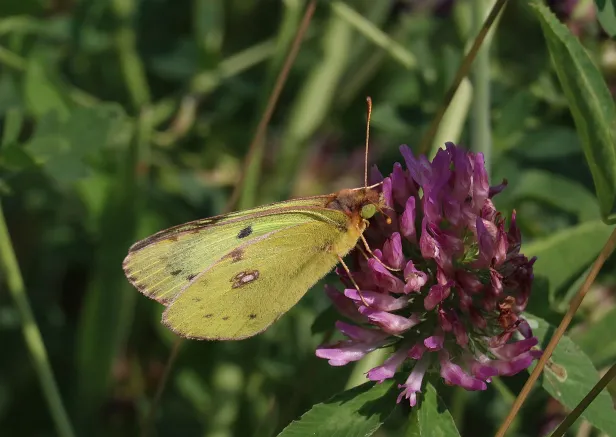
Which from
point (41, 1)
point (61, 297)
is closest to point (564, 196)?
point (41, 1)

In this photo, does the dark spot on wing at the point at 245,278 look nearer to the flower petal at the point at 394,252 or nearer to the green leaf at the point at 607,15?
the flower petal at the point at 394,252

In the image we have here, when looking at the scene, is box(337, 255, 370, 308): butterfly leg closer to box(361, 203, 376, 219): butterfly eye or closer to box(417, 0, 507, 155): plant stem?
box(361, 203, 376, 219): butterfly eye

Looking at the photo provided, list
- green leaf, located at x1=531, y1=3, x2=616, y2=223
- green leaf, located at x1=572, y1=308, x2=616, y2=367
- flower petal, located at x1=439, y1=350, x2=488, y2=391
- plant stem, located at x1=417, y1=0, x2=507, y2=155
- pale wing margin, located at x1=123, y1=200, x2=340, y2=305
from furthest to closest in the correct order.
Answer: green leaf, located at x1=572, y1=308, x2=616, y2=367 < pale wing margin, located at x1=123, y1=200, x2=340, y2=305 < plant stem, located at x1=417, y1=0, x2=507, y2=155 < flower petal, located at x1=439, y1=350, x2=488, y2=391 < green leaf, located at x1=531, y1=3, x2=616, y2=223

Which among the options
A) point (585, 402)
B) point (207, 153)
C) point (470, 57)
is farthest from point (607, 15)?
point (207, 153)

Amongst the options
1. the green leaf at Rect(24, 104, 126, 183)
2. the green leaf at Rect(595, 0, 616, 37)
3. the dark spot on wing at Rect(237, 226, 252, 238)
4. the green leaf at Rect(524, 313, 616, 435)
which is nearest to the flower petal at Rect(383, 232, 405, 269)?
the green leaf at Rect(524, 313, 616, 435)

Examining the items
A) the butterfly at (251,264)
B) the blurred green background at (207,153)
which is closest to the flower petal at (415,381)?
the butterfly at (251,264)

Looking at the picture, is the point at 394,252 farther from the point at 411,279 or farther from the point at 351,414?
the point at 351,414
